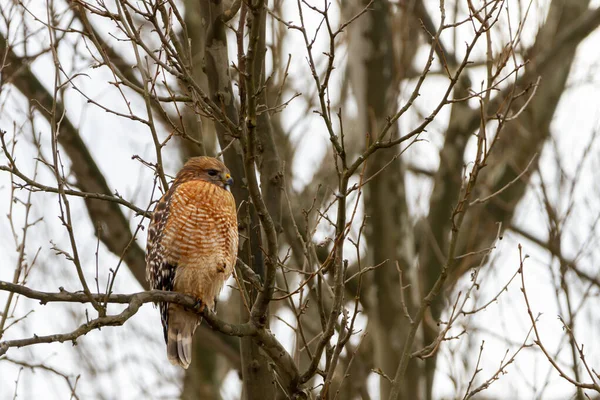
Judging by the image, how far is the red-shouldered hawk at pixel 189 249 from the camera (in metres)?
5.48

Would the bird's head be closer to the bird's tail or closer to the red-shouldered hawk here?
the red-shouldered hawk

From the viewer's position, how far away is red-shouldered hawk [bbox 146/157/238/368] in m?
5.48

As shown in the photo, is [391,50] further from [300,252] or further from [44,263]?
[44,263]

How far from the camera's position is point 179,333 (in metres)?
5.67

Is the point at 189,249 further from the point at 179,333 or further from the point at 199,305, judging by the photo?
the point at 179,333

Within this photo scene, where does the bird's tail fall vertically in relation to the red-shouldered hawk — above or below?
below

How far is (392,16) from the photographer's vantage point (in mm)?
9164

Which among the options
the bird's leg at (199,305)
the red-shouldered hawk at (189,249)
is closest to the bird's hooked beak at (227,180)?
the red-shouldered hawk at (189,249)

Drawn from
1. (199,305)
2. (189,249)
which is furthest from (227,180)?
(199,305)

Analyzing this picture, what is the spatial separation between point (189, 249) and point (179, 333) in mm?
637

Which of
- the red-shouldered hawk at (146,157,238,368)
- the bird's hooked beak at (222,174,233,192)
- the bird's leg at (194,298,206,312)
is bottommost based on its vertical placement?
the bird's leg at (194,298,206,312)

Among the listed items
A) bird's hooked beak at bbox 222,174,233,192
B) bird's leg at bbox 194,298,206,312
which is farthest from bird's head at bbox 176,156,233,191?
bird's leg at bbox 194,298,206,312

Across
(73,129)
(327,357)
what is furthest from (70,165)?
(327,357)

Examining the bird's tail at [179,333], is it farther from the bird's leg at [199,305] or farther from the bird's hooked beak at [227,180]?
the bird's hooked beak at [227,180]
